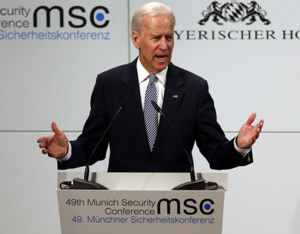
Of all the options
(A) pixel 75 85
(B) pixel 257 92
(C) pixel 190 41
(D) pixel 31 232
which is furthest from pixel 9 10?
(B) pixel 257 92

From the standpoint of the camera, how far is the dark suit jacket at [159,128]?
2.38 metres

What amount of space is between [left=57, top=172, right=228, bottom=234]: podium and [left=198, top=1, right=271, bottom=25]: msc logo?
2321 millimetres

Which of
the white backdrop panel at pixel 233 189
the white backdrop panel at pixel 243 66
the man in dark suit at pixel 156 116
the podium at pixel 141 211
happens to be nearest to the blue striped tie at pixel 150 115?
the man in dark suit at pixel 156 116

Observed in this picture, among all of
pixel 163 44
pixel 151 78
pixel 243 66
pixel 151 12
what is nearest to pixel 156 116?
pixel 151 78

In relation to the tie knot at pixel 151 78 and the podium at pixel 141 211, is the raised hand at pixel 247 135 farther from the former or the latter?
the tie knot at pixel 151 78

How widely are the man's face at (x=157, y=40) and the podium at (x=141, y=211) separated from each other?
861 mm

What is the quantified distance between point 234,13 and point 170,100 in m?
1.67

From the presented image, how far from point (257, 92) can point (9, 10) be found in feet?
6.67

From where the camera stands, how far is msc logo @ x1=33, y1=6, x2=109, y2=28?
3.86m

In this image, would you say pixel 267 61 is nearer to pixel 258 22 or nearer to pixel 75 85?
pixel 258 22

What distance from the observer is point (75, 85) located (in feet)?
12.8

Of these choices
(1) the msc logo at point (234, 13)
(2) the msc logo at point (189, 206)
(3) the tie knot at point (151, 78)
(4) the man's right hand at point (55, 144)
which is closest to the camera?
(2) the msc logo at point (189, 206)

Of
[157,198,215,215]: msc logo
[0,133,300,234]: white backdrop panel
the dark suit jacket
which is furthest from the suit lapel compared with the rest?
[0,133,300,234]: white backdrop panel

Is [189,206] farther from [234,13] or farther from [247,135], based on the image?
[234,13]
